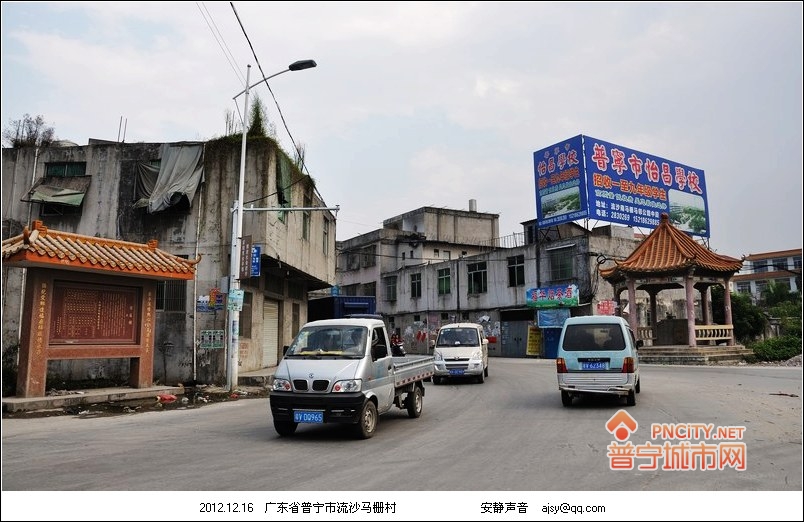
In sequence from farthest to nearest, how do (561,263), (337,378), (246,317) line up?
(561,263), (246,317), (337,378)

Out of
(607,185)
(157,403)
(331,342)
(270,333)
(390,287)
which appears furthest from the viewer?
(390,287)

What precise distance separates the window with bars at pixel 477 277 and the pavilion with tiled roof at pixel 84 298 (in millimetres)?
28486

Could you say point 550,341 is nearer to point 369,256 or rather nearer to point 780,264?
point 780,264

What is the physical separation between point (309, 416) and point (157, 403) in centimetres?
752

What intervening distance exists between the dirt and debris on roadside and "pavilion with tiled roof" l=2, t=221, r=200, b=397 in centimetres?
91

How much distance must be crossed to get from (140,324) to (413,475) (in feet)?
38.1

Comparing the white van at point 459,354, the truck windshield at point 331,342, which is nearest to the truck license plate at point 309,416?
the truck windshield at point 331,342

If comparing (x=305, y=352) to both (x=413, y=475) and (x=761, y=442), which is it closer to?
(x=413, y=475)

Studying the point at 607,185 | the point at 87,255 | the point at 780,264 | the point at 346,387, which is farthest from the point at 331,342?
the point at 780,264

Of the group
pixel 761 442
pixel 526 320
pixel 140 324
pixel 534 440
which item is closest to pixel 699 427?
pixel 761 442

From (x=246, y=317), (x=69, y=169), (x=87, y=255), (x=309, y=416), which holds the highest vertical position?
(x=69, y=169)

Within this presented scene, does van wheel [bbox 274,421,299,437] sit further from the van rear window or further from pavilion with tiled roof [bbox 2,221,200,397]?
pavilion with tiled roof [bbox 2,221,200,397]

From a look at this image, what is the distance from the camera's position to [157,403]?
14250 mm

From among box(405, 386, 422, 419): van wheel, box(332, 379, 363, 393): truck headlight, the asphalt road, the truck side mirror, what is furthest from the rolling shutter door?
box(332, 379, 363, 393): truck headlight
